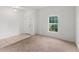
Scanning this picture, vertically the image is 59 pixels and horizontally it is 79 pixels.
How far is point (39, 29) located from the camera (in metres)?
1.18

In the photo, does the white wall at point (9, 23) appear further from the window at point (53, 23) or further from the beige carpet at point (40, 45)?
the window at point (53, 23)

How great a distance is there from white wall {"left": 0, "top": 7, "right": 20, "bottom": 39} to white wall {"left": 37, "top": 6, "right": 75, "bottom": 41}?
313 millimetres

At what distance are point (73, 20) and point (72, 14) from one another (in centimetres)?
8

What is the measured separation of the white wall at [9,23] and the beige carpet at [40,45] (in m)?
0.16

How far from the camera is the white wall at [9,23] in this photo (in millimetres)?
1051

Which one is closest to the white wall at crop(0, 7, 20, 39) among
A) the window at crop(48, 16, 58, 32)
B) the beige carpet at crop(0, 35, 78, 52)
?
the beige carpet at crop(0, 35, 78, 52)

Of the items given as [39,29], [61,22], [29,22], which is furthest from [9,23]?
[61,22]

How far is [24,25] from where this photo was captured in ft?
3.83

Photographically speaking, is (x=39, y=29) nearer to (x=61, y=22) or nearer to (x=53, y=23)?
(x=53, y=23)

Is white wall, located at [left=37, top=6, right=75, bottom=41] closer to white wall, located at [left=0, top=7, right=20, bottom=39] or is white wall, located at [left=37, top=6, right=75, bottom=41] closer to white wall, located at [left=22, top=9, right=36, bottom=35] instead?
white wall, located at [left=22, top=9, right=36, bottom=35]

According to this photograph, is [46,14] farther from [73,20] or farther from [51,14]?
→ [73,20]

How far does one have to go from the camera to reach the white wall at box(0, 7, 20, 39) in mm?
1051

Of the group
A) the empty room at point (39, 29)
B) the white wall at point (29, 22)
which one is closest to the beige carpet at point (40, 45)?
the empty room at point (39, 29)
